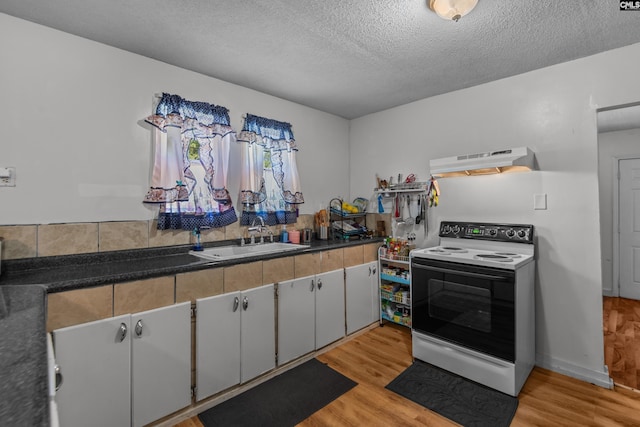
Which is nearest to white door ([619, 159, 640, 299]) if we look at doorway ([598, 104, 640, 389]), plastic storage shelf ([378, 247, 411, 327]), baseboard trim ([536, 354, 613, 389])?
doorway ([598, 104, 640, 389])

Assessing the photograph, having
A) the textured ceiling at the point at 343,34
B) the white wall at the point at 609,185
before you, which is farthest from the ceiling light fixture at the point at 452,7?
the white wall at the point at 609,185

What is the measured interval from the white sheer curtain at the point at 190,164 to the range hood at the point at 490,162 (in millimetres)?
1885

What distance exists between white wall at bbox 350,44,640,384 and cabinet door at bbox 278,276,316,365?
168 cm

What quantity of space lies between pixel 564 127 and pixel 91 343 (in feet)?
11.5

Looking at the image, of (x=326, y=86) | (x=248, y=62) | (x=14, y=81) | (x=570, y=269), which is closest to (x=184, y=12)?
(x=248, y=62)

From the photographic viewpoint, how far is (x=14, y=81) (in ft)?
5.93

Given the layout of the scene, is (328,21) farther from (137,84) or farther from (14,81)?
(14,81)

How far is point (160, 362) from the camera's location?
176cm

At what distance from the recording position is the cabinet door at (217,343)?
192 centimetres

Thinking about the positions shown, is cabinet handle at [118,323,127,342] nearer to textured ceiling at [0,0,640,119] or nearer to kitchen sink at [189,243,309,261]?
kitchen sink at [189,243,309,261]

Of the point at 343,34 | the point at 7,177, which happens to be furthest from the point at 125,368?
the point at 343,34

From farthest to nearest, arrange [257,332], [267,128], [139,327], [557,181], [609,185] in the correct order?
[609,185] → [267,128] → [557,181] → [257,332] → [139,327]

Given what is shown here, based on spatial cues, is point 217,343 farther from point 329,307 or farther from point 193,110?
point 193,110

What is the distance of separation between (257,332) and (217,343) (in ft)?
0.99
